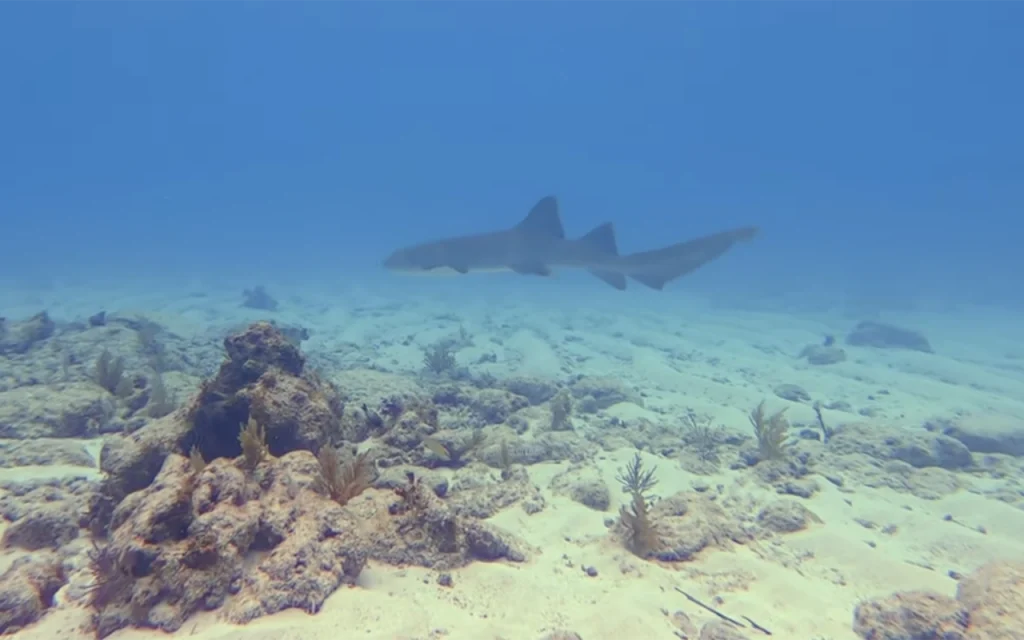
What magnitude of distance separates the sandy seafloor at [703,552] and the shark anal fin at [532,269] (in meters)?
2.35

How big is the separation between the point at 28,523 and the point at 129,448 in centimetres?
80

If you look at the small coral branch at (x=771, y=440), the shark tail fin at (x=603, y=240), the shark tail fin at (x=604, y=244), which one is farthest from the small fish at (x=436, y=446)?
the shark tail fin at (x=603, y=240)

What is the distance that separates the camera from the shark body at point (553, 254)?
9.94 m

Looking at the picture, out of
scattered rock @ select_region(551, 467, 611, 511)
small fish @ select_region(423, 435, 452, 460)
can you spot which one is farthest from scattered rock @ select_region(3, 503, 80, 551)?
scattered rock @ select_region(551, 467, 611, 511)

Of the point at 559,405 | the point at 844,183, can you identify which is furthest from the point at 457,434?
the point at 844,183

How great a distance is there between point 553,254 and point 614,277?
1666mm

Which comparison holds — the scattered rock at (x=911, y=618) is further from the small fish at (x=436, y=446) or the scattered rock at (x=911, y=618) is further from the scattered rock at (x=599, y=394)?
the scattered rock at (x=599, y=394)

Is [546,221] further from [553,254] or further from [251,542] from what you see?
[251,542]

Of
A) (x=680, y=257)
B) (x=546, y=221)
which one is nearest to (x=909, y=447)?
(x=680, y=257)

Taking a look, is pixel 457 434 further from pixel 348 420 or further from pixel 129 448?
pixel 129 448

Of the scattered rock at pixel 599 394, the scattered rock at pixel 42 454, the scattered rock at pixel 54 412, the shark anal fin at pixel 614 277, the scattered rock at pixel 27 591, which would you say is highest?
the shark anal fin at pixel 614 277

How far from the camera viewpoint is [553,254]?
12.0m

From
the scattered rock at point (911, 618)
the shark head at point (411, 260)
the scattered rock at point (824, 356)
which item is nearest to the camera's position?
the scattered rock at point (911, 618)

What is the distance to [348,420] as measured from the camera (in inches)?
248
